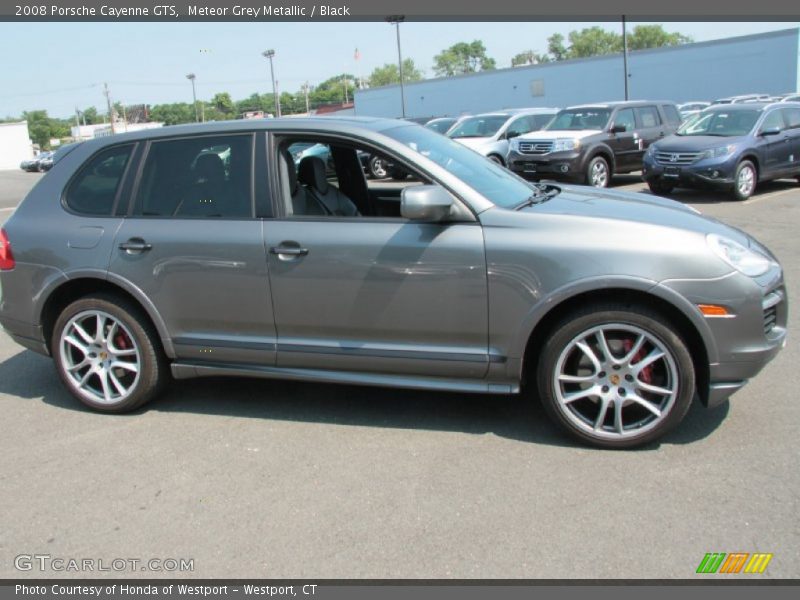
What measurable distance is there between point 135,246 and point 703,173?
11.0 meters

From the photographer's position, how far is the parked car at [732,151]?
1274cm

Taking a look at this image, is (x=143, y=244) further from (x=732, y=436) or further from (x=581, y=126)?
(x=581, y=126)

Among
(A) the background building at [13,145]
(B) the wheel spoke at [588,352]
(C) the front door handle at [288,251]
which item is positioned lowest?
(B) the wheel spoke at [588,352]

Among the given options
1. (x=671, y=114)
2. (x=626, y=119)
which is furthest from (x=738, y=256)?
(x=671, y=114)

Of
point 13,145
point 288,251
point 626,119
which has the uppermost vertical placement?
point 13,145

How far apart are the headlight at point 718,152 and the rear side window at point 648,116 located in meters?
3.59

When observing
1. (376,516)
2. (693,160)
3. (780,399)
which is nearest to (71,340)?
(376,516)

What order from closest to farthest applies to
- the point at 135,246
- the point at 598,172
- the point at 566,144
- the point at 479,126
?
the point at 135,246 < the point at 566,144 < the point at 598,172 < the point at 479,126

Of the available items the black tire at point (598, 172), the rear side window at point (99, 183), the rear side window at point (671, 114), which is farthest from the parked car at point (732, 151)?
the rear side window at point (99, 183)

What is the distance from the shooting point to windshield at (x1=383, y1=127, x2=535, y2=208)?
4142 millimetres

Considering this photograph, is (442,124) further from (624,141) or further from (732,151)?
(732,151)

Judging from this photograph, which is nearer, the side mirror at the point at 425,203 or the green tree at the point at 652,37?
the side mirror at the point at 425,203

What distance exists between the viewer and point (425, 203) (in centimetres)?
376

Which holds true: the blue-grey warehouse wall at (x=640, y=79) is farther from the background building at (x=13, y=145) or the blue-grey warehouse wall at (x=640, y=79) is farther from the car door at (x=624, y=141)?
the background building at (x=13, y=145)
